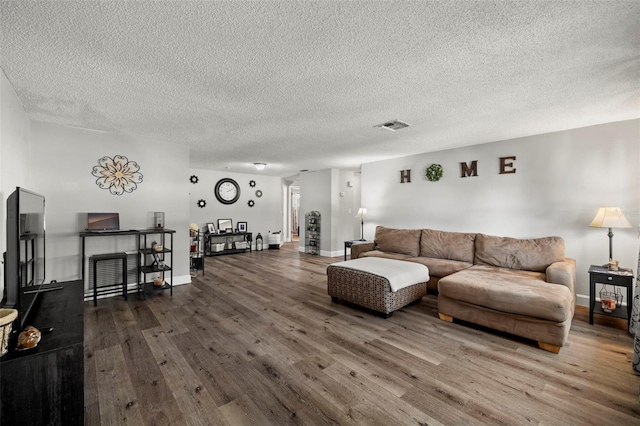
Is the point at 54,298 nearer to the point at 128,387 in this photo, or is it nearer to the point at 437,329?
the point at 128,387

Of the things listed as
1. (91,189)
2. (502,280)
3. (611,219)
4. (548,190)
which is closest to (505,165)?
(548,190)

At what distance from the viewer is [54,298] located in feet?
6.63

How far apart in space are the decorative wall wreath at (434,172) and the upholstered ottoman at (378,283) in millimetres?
2093

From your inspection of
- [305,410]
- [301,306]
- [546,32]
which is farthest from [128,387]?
[546,32]

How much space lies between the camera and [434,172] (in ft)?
16.8

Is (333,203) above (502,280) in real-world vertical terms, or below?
above

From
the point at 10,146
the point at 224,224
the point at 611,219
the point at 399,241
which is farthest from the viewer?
the point at 224,224

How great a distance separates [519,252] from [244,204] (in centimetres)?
683

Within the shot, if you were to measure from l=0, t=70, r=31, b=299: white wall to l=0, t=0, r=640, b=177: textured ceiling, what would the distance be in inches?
6.0

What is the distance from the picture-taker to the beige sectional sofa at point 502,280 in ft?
8.21

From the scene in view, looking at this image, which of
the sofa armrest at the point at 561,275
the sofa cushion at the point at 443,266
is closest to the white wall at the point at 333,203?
the sofa cushion at the point at 443,266

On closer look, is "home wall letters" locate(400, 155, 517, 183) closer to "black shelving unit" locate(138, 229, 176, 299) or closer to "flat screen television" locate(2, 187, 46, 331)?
"black shelving unit" locate(138, 229, 176, 299)

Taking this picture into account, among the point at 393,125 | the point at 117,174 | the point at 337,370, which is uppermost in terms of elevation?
the point at 393,125

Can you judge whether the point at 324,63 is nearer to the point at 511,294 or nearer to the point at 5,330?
the point at 5,330
